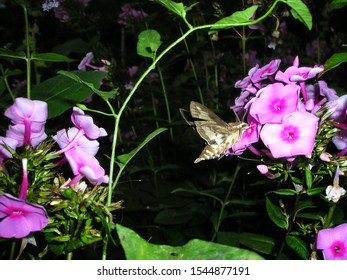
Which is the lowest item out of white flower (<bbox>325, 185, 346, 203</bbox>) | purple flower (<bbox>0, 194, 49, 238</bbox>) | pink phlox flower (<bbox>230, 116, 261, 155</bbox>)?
white flower (<bbox>325, 185, 346, 203</bbox>)

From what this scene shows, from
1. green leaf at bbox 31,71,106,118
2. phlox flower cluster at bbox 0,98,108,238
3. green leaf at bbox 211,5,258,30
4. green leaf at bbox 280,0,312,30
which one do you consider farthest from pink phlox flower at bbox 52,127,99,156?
green leaf at bbox 280,0,312,30

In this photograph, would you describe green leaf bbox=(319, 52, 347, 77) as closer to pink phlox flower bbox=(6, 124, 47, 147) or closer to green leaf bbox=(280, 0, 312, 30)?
green leaf bbox=(280, 0, 312, 30)

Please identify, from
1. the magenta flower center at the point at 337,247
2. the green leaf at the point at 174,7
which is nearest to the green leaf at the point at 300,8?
the green leaf at the point at 174,7

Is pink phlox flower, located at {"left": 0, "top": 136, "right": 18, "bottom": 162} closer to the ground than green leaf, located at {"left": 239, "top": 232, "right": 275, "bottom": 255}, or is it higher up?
higher up

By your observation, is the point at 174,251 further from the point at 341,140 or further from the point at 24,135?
the point at 341,140

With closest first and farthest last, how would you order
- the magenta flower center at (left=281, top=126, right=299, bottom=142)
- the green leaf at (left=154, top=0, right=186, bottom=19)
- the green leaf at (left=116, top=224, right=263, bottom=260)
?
1. the green leaf at (left=116, top=224, right=263, bottom=260)
2. the green leaf at (left=154, top=0, right=186, bottom=19)
3. the magenta flower center at (left=281, top=126, right=299, bottom=142)

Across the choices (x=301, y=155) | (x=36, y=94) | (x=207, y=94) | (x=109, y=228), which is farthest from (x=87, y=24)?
(x=109, y=228)

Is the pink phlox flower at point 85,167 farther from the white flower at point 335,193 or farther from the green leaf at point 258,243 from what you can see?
the green leaf at point 258,243
